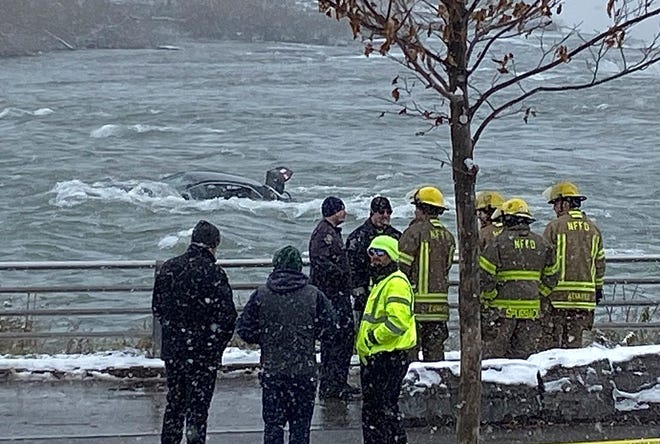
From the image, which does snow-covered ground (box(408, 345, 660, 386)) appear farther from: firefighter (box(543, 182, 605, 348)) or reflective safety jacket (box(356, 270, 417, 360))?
reflective safety jacket (box(356, 270, 417, 360))

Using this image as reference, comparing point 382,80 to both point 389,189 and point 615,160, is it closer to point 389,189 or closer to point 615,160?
point 615,160

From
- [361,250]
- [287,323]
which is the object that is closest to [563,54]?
[287,323]

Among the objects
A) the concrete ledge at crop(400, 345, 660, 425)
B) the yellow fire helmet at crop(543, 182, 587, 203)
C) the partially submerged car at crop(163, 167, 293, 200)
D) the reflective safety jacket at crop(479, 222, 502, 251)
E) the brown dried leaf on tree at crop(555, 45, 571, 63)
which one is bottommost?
the partially submerged car at crop(163, 167, 293, 200)

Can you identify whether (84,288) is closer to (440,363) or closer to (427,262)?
(427,262)

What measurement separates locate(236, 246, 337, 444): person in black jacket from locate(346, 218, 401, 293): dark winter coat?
1.61 meters

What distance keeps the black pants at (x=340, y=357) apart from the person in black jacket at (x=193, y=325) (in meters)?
1.67

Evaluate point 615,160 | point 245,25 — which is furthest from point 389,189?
point 245,25

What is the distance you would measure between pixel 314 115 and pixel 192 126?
20.3ft

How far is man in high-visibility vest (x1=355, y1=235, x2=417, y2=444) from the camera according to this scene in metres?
7.22

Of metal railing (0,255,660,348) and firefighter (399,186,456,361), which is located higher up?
firefighter (399,186,456,361)

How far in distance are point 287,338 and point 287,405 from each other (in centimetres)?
44

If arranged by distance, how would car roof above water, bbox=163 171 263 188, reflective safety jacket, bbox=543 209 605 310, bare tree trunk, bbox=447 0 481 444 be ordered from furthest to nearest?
1. car roof above water, bbox=163 171 263 188
2. reflective safety jacket, bbox=543 209 605 310
3. bare tree trunk, bbox=447 0 481 444

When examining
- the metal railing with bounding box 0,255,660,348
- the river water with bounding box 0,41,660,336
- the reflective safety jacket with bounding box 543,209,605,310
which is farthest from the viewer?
the river water with bounding box 0,41,660,336

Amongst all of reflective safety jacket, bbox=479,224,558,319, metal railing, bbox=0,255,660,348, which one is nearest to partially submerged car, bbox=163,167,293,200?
metal railing, bbox=0,255,660,348
